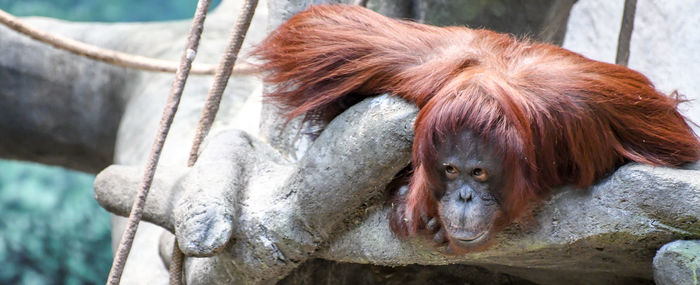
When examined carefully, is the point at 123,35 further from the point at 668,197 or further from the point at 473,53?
the point at 668,197

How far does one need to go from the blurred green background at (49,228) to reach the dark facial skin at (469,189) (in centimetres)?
524

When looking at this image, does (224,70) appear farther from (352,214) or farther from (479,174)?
(479,174)

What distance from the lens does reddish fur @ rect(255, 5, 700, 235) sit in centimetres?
140

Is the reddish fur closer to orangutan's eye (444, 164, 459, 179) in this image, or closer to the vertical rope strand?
orangutan's eye (444, 164, 459, 179)

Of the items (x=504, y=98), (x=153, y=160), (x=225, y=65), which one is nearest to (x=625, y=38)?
(x=504, y=98)

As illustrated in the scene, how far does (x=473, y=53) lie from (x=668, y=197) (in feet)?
1.45

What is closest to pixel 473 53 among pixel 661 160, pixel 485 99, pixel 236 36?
pixel 485 99

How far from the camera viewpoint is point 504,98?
1.38m

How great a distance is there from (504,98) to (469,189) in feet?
0.56

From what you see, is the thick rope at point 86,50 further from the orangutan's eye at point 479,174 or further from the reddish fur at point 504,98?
the orangutan's eye at point 479,174

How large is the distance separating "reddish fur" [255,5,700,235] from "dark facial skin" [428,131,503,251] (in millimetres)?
18

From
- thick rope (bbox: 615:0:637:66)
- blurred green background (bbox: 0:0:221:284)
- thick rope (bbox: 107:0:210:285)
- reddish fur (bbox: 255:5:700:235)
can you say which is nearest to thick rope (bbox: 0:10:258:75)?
thick rope (bbox: 107:0:210:285)

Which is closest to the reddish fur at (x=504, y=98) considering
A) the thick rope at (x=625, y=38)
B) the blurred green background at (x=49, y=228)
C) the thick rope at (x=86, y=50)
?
the thick rope at (x=625, y=38)

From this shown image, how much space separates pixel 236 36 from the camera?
1874 millimetres
